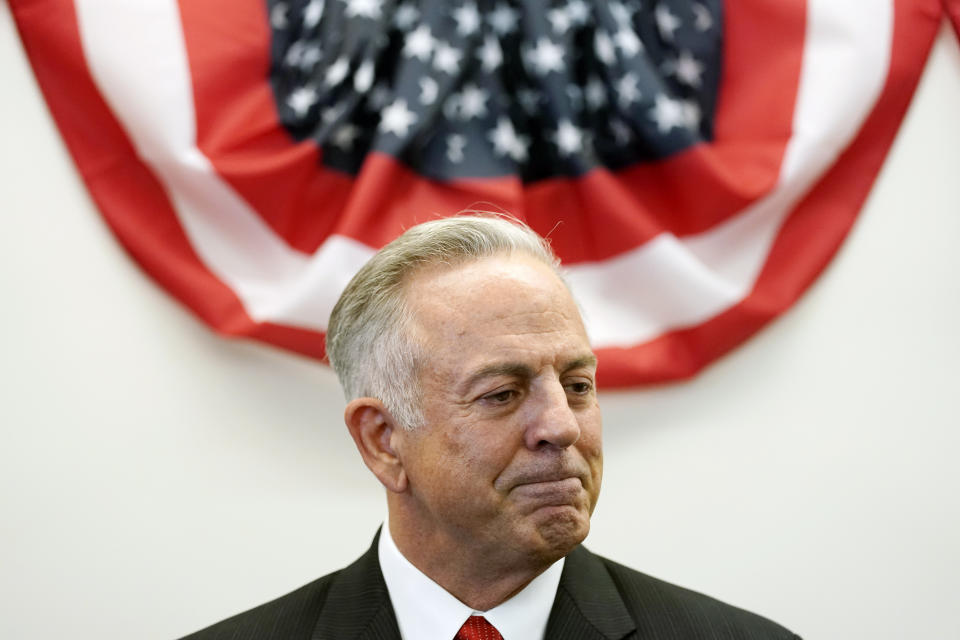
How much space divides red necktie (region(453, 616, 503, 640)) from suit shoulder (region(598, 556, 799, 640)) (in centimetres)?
26

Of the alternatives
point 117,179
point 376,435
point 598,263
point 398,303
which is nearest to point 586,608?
point 376,435

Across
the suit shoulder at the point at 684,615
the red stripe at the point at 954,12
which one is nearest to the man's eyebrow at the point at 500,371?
the suit shoulder at the point at 684,615

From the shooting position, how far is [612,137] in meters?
2.54

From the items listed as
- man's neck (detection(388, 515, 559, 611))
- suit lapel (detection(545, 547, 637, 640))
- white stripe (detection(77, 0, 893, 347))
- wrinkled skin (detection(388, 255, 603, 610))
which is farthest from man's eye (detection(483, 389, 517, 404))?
white stripe (detection(77, 0, 893, 347))

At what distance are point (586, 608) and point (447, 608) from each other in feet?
0.74

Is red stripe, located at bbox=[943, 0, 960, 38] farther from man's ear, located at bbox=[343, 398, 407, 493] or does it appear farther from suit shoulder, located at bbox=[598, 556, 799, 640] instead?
man's ear, located at bbox=[343, 398, 407, 493]

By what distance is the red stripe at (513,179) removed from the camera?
234 cm

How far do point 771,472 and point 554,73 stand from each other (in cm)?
113

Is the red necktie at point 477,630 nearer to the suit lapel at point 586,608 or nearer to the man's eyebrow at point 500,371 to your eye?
the suit lapel at point 586,608

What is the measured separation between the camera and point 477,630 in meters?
1.60

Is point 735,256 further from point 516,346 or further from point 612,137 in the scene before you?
point 516,346

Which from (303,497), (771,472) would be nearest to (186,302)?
(303,497)

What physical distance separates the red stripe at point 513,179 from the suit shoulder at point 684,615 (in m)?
0.98

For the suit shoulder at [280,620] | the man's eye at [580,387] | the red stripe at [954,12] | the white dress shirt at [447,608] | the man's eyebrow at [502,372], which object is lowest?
the white dress shirt at [447,608]
